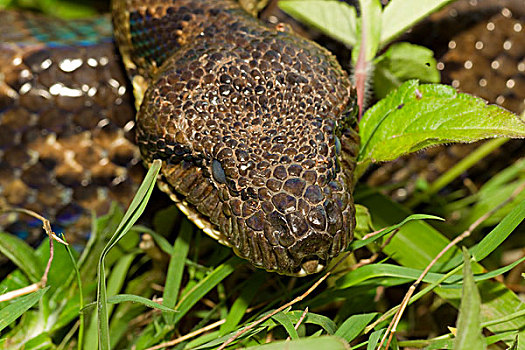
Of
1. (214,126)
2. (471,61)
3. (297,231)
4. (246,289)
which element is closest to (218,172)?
(214,126)

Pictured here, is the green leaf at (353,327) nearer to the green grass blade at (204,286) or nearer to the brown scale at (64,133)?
the green grass blade at (204,286)

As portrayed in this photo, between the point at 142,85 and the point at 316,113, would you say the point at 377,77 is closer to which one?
the point at 316,113

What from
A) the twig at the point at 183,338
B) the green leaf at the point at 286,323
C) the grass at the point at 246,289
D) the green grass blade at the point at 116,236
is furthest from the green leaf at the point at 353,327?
the green grass blade at the point at 116,236

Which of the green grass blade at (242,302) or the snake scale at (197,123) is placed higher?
the snake scale at (197,123)

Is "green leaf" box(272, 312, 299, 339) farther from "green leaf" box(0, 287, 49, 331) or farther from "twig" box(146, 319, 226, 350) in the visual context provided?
"green leaf" box(0, 287, 49, 331)

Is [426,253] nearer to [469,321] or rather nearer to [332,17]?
[469,321]

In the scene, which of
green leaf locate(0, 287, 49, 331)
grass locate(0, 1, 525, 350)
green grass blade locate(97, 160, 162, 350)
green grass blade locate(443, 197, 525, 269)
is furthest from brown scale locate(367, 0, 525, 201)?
green leaf locate(0, 287, 49, 331)
